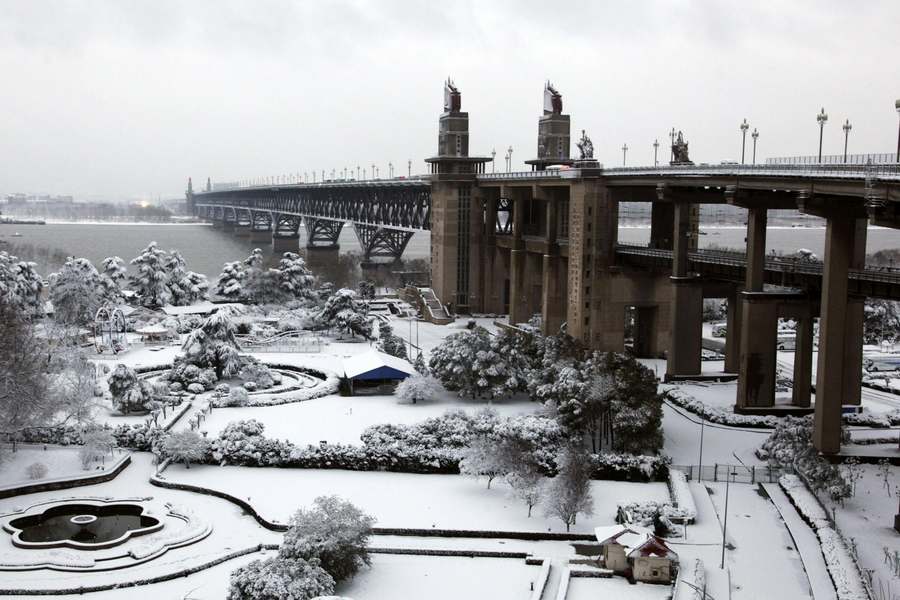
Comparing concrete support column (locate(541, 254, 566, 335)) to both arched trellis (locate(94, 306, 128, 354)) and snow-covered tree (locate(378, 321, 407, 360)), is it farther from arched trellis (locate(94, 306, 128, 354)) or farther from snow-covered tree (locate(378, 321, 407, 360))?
arched trellis (locate(94, 306, 128, 354))

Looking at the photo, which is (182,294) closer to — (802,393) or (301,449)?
(301,449)

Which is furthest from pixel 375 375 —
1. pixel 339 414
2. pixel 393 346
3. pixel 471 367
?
pixel 393 346

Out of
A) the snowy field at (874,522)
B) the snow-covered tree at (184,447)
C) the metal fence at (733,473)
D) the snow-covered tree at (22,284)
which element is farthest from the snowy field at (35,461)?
the snow-covered tree at (22,284)

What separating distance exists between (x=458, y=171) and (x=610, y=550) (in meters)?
47.8

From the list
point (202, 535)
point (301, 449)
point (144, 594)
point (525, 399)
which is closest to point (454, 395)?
point (525, 399)

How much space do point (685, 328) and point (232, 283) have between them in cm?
4161

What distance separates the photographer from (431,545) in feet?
90.2

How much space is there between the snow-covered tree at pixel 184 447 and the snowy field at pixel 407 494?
0.41m

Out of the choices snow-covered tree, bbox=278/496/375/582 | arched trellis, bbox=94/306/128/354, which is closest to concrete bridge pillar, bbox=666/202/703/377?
snow-covered tree, bbox=278/496/375/582

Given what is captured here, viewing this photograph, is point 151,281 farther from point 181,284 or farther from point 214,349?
point 214,349

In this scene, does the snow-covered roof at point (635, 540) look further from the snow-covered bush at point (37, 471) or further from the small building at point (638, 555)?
the snow-covered bush at point (37, 471)

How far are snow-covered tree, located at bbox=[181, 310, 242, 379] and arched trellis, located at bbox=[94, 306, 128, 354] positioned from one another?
10518 mm

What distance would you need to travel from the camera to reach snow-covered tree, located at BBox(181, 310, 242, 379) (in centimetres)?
4638

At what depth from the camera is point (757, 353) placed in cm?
3966
